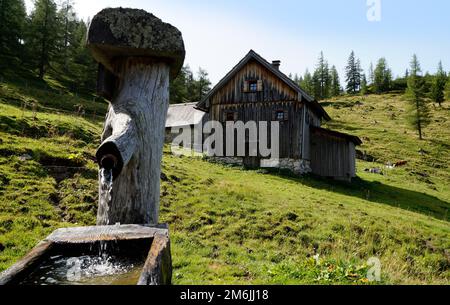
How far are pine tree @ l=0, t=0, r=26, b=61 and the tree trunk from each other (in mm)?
58952

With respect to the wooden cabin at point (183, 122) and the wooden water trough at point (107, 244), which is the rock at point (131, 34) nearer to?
the wooden water trough at point (107, 244)

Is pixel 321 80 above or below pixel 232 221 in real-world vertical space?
above

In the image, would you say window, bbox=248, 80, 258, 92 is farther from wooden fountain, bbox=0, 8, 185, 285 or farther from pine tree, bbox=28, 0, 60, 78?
pine tree, bbox=28, 0, 60, 78

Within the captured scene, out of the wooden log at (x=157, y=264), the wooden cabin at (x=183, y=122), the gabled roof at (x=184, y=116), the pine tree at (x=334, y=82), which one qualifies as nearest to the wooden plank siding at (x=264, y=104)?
the wooden cabin at (x=183, y=122)

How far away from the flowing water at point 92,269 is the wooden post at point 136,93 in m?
0.27

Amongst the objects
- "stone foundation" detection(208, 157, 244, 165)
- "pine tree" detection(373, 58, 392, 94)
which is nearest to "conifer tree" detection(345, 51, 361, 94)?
"pine tree" detection(373, 58, 392, 94)

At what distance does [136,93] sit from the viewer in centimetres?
237

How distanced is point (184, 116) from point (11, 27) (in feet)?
117

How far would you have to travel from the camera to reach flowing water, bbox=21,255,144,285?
2039 mm

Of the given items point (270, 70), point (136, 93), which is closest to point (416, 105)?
point (270, 70)

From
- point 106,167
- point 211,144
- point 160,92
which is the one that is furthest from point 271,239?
point 211,144

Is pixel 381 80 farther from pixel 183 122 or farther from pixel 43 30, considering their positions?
pixel 43 30
